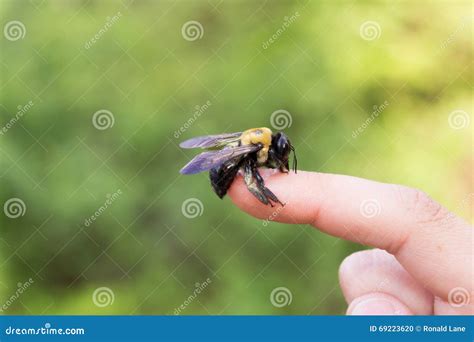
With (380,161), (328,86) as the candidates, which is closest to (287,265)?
(380,161)

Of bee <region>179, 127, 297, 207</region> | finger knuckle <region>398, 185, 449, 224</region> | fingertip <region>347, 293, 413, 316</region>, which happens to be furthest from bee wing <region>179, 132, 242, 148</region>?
fingertip <region>347, 293, 413, 316</region>

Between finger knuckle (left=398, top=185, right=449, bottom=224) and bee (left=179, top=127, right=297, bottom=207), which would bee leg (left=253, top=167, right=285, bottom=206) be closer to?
bee (left=179, top=127, right=297, bottom=207)

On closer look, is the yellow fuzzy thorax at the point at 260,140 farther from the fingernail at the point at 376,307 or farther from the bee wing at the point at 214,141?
the fingernail at the point at 376,307

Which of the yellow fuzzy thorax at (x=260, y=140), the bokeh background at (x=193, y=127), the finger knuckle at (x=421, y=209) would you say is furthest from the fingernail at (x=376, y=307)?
the bokeh background at (x=193, y=127)

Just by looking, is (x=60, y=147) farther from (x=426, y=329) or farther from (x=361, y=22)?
(x=426, y=329)

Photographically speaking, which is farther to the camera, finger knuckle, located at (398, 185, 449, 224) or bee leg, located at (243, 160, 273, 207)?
bee leg, located at (243, 160, 273, 207)

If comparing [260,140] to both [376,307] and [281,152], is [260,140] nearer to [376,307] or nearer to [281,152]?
[281,152]

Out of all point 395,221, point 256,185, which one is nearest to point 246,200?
point 256,185
